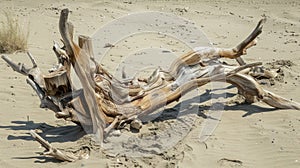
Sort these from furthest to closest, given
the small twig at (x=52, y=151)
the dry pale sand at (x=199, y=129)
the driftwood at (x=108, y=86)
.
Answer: the driftwood at (x=108, y=86) → the dry pale sand at (x=199, y=129) → the small twig at (x=52, y=151)

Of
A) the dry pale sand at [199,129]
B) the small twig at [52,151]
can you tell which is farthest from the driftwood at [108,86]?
the dry pale sand at [199,129]

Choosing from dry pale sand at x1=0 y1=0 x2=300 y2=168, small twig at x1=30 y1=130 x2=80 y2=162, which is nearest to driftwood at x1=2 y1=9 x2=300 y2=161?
small twig at x1=30 y1=130 x2=80 y2=162

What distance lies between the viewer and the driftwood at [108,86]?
16.9 feet

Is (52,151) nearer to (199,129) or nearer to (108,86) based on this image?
(108,86)

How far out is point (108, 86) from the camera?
18.2 ft

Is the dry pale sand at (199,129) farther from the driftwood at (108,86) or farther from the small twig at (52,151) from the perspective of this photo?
the driftwood at (108,86)

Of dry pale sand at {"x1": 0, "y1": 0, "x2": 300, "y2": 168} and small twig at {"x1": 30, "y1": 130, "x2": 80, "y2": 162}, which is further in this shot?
dry pale sand at {"x1": 0, "y1": 0, "x2": 300, "y2": 168}

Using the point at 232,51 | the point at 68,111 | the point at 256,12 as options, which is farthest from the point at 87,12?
the point at 68,111

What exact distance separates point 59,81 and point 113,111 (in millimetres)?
732

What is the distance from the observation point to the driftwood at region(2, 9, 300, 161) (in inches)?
→ 203

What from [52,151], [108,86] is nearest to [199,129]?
[108,86]

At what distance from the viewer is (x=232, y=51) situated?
6.33m

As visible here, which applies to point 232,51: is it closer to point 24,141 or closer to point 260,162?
point 260,162

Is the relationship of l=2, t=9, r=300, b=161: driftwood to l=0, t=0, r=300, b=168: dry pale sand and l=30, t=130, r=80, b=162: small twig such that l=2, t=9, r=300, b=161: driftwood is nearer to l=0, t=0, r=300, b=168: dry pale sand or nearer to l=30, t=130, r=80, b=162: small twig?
l=30, t=130, r=80, b=162: small twig
